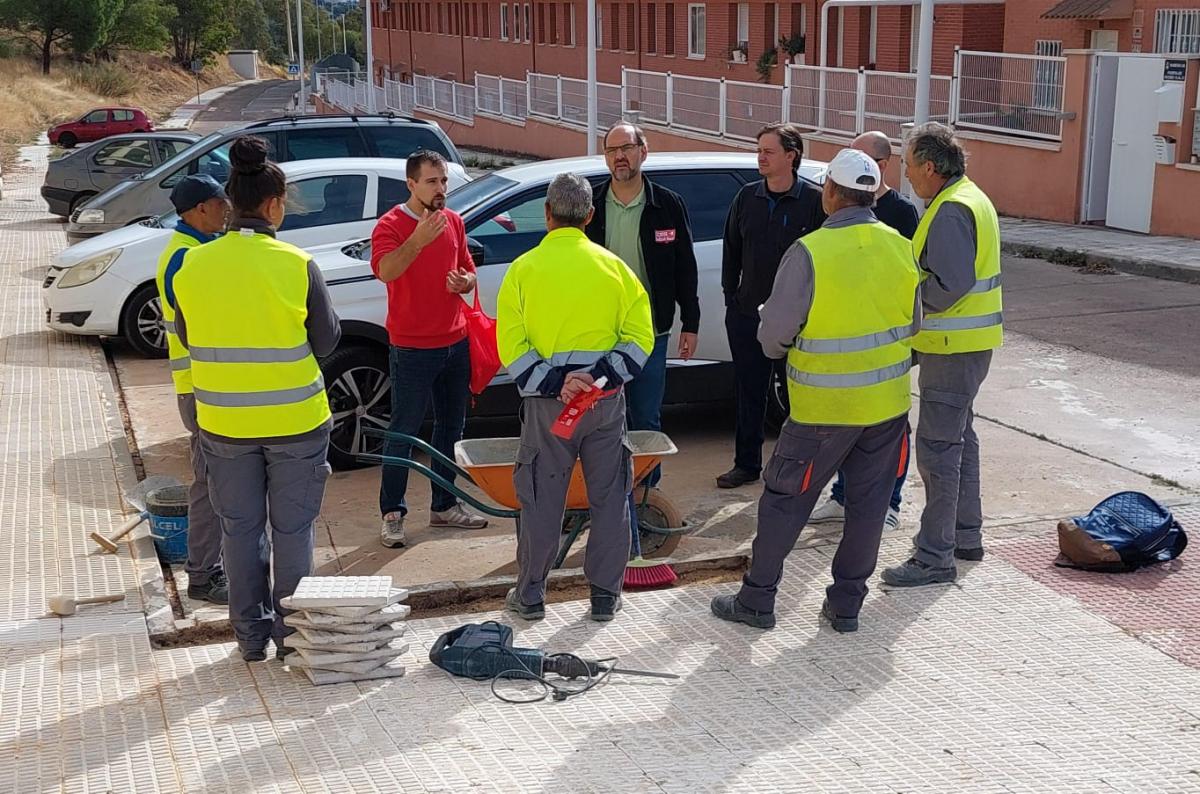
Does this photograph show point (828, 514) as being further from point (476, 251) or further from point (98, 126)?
point (98, 126)

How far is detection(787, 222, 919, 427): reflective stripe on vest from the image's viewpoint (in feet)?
17.9

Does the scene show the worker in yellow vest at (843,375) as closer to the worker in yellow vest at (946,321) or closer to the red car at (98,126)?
the worker in yellow vest at (946,321)

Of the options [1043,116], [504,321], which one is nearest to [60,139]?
[1043,116]

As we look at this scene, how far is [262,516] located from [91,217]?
456 inches

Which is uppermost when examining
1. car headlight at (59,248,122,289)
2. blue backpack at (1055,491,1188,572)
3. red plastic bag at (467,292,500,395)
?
red plastic bag at (467,292,500,395)

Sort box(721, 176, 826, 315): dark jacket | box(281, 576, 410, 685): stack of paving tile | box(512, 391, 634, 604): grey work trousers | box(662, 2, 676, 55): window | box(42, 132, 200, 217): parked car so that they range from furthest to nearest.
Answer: box(662, 2, 676, 55): window, box(42, 132, 200, 217): parked car, box(721, 176, 826, 315): dark jacket, box(512, 391, 634, 604): grey work trousers, box(281, 576, 410, 685): stack of paving tile

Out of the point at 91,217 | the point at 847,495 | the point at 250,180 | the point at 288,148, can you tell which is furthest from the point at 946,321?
the point at 91,217

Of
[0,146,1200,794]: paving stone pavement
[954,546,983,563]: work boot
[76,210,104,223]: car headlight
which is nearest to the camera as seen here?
[0,146,1200,794]: paving stone pavement

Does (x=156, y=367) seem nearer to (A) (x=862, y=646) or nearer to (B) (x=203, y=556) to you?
(B) (x=203, y=556)

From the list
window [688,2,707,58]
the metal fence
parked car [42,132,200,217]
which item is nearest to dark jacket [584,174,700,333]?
the metal fence

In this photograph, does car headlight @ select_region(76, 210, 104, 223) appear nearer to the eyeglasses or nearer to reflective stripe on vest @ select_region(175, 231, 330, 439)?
the eyeglasses

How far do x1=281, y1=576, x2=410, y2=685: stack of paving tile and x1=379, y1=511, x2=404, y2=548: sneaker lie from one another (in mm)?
1966

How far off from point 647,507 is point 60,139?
136ft

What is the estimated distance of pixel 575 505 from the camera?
6371 mm
